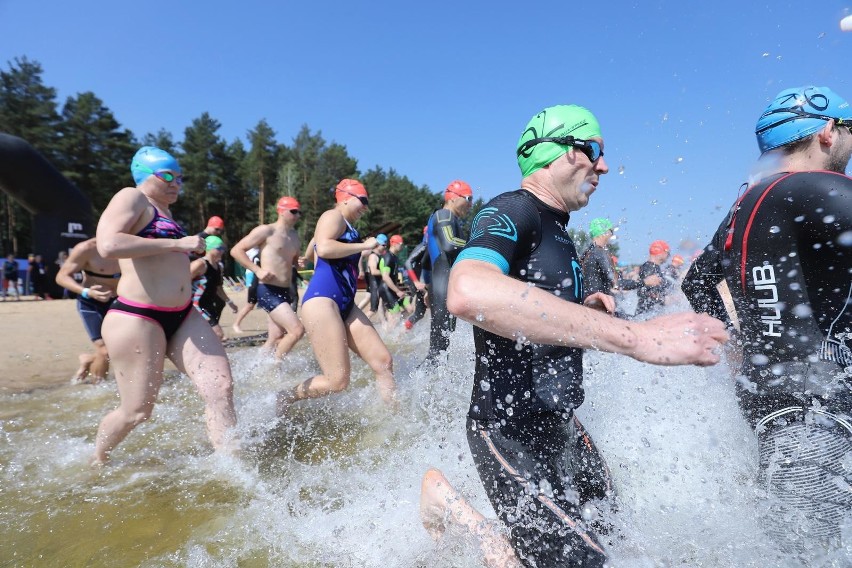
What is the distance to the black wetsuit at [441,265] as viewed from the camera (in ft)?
16.5

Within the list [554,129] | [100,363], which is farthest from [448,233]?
[100,363]

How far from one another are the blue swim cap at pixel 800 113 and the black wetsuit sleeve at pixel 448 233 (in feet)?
10.9

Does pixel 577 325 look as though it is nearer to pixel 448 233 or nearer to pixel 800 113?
pixel 800 113

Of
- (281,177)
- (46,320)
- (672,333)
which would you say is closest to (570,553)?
(672,333)

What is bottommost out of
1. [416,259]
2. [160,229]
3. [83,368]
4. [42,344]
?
[42,344]

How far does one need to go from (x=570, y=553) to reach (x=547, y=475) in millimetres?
215

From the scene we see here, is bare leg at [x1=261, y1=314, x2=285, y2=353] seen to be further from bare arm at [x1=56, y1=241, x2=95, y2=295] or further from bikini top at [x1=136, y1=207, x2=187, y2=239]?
bikini top at [x1=136, y1=207, x2=187, y2=239]

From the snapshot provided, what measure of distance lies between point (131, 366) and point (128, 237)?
2.33 ft

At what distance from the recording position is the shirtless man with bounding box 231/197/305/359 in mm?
5695

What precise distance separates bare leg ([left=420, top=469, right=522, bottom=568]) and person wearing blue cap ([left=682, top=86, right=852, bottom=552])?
83 centimetres

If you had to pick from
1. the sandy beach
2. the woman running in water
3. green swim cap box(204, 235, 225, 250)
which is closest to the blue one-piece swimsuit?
the woman running in water

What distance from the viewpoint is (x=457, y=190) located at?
566cm

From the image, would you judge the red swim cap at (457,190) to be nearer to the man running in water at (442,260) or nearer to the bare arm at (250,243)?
the man running in water at (442,260)

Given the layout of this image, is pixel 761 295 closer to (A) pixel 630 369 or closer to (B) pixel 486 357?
(B) pixel 486 357
